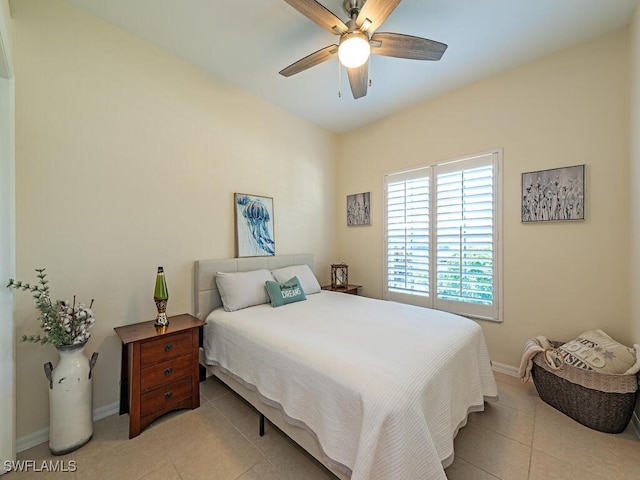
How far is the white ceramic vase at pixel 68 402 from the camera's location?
5.27 ft

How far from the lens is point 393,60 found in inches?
93.5

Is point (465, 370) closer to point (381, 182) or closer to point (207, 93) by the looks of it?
point (381, 182)

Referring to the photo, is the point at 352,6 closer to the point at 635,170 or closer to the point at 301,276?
the point at 635,170

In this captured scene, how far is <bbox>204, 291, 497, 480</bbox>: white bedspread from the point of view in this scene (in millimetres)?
1100

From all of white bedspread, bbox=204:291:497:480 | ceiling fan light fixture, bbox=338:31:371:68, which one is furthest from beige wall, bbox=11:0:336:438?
ceiling fan light fixture, bbox=338:31:371:68

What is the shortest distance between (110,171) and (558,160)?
3.74m

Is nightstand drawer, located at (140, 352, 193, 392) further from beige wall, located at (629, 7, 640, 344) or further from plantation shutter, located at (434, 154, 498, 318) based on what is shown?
beige wall, located at (629, 7, 640, 344)

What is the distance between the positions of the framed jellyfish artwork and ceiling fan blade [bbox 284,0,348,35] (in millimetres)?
1733

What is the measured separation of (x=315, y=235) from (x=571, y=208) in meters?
2.71

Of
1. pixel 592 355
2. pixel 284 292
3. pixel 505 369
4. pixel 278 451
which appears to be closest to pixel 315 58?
pixel 284 292

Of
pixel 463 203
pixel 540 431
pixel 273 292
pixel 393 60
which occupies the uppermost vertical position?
pixel 393 60

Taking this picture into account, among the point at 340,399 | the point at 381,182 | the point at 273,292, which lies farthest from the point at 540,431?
the point at 381,182

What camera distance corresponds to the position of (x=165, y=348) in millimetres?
1926

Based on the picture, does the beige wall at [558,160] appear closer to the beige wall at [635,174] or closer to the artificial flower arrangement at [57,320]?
the beige wall at [635,174]
